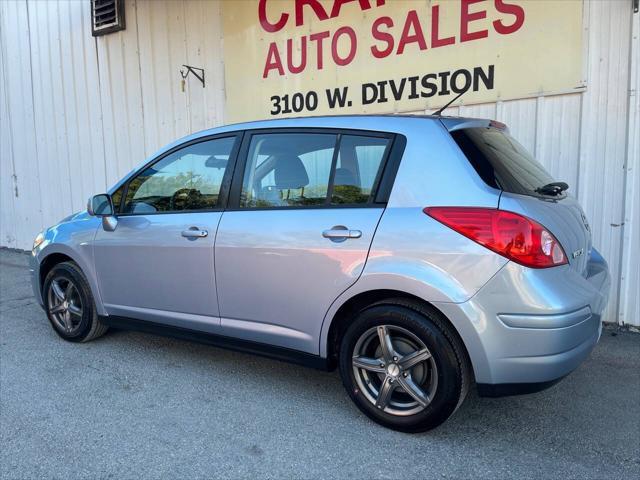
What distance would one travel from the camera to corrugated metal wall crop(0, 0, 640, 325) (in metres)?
4.62

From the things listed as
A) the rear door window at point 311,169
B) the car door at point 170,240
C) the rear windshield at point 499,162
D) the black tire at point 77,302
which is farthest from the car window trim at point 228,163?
the rear windshield at point 499,162


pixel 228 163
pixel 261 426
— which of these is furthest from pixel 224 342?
pixel 228 163

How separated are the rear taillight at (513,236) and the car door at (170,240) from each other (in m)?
1.64

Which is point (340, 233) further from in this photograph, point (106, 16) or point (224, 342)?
point (106, 16)

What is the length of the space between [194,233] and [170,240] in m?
0.24

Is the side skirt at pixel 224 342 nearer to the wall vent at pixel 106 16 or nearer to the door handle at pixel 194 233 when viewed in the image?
the door handle at pixel 194 233

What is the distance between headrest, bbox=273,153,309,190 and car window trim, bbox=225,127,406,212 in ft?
Answer: 0.49

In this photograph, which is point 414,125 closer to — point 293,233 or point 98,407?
point 293,233

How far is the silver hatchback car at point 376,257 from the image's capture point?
256 centimetres

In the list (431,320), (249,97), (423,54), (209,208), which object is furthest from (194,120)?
(431,320)

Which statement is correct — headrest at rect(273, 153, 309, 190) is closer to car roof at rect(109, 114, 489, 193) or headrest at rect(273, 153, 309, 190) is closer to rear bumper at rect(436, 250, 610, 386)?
car roof at rect(109, 114, 489, 193)

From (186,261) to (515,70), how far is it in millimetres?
3497

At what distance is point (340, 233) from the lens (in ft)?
9.58

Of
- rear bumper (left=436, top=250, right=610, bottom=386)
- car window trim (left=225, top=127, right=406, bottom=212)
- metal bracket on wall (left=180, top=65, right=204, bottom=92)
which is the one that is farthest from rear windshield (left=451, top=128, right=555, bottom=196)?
metal bracket on wall (left=180, top=65, right=204, bottom=92)
